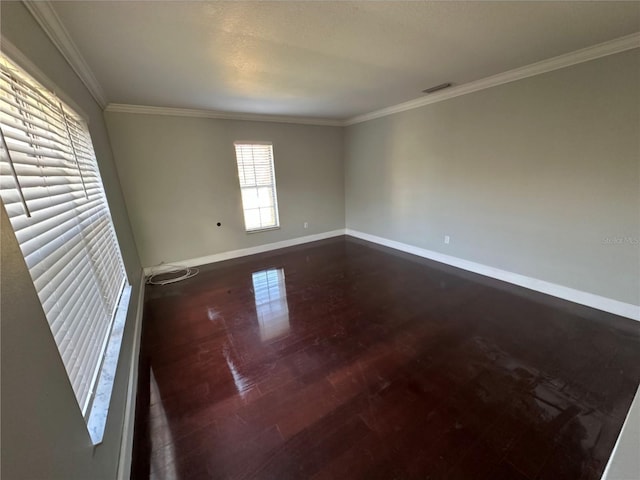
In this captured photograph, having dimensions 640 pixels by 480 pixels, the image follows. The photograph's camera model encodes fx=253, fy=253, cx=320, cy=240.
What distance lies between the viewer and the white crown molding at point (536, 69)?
85.4 inches

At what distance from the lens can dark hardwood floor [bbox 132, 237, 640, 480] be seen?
135 centimetres

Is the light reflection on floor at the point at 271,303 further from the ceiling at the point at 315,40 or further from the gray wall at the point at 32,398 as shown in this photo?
the ceiling at the point at 315,40

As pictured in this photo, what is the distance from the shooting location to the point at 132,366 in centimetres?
187

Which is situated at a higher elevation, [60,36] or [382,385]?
[60,36]

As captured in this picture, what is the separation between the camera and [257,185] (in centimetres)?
461

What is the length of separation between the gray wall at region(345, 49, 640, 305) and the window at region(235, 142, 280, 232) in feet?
7.36

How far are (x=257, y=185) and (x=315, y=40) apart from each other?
294 cm

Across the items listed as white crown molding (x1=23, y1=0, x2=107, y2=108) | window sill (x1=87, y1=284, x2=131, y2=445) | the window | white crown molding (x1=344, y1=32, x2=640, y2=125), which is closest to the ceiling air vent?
white crown molding (x1=344, y1=32, x2=640, y2=125)

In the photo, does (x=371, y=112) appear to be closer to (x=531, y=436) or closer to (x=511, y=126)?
(x=511, y=126)

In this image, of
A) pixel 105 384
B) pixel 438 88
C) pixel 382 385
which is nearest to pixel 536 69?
pixel 438 88

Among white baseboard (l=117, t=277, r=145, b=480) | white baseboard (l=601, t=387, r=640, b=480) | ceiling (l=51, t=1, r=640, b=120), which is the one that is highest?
ceiling (l=51, t=1, r=640, b=120)

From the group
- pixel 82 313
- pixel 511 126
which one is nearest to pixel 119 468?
pixel 82 313

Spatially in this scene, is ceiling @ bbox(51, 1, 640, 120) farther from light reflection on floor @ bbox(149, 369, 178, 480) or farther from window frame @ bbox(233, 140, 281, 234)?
light reflection on floor @ bbox(149, 369, 178, 480)

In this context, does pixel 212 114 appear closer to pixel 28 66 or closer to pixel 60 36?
pixel 60 36
